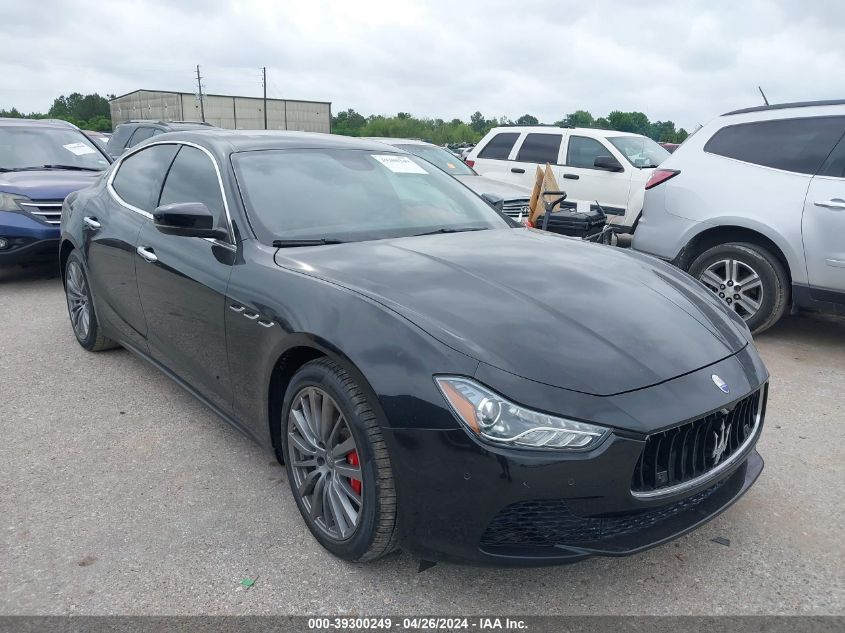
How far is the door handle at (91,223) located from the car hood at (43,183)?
2.93 m

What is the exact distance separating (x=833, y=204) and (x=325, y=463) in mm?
4150

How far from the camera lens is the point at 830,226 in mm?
4781

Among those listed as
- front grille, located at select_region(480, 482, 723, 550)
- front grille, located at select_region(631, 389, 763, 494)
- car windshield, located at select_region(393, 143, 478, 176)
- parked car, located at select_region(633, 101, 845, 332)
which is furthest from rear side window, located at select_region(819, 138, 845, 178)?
car windshield, located at select_region(393, 143, 478, 176)

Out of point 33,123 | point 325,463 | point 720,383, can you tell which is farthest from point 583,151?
point 325,463

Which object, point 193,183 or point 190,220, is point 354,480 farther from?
point 193,183

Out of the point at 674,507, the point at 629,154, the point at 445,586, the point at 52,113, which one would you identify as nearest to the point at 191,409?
the point at 445,586

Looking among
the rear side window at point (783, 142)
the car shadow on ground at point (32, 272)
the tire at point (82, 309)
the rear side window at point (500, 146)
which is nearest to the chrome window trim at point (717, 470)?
the rear side window at point (783, 142)

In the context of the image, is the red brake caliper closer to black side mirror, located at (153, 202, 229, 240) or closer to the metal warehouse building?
black side mirror, located at (153, 202, 229, 240)

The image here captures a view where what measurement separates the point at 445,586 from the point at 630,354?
1.03m

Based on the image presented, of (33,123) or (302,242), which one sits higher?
(33,123)

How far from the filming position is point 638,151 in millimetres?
10156

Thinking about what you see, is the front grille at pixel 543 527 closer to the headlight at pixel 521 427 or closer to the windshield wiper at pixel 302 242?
the headlight at pixel 521 427

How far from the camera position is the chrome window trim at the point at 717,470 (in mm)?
2113

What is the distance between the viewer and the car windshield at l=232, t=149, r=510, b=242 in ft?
10.2
